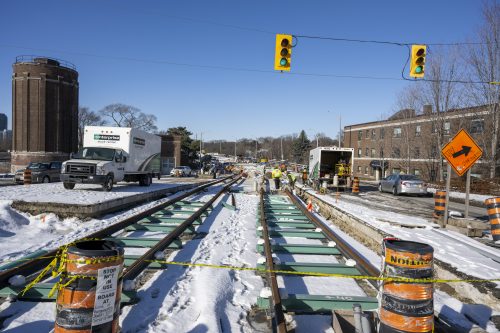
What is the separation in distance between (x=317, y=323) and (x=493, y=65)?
34.9m

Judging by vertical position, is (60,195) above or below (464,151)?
below

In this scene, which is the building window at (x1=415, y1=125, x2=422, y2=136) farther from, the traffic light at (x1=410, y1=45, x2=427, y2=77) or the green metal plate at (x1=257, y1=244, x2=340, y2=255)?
the green metal plate at (x1=257, y1=244, x2=340, y2=255)

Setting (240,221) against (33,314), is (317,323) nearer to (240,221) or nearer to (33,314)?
(33,314)

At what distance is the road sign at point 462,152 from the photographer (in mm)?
9938

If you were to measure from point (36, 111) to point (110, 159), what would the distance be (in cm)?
4208

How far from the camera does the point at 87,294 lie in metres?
3.14

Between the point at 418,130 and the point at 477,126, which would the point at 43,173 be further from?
the point at 418,130

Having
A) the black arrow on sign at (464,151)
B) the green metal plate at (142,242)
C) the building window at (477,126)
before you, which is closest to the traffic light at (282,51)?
the black arrow on sign at (464,151)

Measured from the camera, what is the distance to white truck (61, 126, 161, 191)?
15.5 m

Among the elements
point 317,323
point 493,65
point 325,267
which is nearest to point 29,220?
point 325,267

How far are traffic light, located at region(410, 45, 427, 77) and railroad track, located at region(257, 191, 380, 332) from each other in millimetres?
6833

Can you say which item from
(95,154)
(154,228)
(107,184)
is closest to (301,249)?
(154,228)

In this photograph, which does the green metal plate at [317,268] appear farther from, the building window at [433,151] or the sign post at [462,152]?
the building window at [433,151]

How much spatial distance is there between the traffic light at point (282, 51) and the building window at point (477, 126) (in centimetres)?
2865
